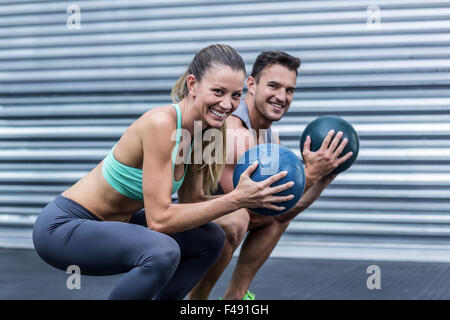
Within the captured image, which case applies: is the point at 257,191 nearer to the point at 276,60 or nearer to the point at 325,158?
the point at 325,158

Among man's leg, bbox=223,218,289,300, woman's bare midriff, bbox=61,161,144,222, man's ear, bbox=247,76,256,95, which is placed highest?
man's ear, bbox=247,76,256,95

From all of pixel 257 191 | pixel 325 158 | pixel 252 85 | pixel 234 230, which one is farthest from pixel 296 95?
pixel 257 191

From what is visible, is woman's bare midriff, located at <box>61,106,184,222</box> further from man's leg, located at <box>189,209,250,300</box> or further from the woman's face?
man's leg, located at <box>189,209,250,300</box>

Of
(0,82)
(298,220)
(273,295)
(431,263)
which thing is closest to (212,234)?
(273,295)

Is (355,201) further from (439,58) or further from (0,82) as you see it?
(0,82)

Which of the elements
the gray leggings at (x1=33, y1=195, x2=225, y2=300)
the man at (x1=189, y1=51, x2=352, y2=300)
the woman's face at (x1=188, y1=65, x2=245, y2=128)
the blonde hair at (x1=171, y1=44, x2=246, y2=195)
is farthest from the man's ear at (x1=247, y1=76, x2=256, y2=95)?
the gray leggings at (x1=33, y1=195, x2=225, y2=300)

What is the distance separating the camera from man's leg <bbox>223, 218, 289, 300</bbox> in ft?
9.31

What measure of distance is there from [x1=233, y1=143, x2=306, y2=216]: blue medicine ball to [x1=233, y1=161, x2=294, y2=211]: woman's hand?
2.0 inches

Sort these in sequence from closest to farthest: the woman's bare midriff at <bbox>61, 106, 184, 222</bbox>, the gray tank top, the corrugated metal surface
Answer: the woman's bare midriff at <bbox>61, 106, 184, 222</bbox> < the gray tank top < the corrugated metal surface

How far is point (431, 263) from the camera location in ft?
13.9

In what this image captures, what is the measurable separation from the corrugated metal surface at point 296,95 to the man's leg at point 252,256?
5.35 feet

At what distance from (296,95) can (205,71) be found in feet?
8.57

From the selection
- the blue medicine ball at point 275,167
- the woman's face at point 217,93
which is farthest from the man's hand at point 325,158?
the woman's face at point 217,93

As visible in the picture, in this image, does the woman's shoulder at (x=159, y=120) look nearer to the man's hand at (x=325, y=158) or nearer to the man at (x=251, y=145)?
the man at (x=251, y=145)
